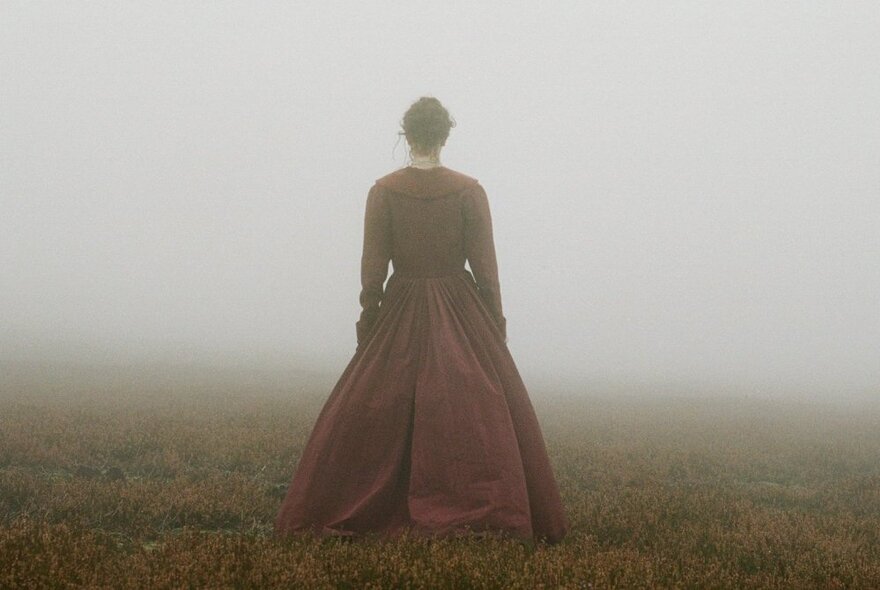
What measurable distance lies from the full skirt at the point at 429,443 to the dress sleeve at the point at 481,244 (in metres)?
0.16

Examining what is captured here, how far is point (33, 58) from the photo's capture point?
199375 millimetres

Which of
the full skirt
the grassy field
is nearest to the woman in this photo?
the full skirt

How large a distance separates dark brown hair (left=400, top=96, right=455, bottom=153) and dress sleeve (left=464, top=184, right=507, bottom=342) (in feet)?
1.47

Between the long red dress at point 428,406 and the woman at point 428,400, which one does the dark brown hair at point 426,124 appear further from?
the long red dress at point 428,406

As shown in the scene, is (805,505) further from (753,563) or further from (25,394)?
(25,394)

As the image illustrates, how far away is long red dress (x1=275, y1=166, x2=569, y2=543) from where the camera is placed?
4.05m

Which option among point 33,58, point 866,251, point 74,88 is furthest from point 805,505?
point 33,58

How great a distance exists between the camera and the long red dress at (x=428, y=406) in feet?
13.3

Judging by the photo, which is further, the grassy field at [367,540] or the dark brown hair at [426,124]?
the dark brown hair at [426,124]

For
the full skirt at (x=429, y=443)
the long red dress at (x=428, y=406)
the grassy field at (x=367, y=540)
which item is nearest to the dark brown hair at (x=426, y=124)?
Result: the long red dress at (x=428, y=406)

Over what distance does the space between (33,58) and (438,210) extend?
23803 centimetres

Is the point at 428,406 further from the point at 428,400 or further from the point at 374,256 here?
the point at 374,256

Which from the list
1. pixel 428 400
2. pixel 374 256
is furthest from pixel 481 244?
pixel 428 400

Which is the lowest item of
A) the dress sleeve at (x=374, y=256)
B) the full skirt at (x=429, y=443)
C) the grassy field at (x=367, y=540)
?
the grassy field at (x=367, y=540)
